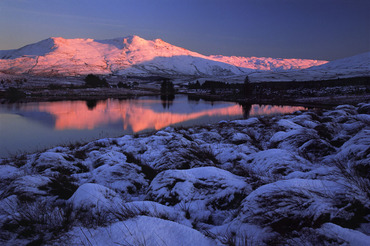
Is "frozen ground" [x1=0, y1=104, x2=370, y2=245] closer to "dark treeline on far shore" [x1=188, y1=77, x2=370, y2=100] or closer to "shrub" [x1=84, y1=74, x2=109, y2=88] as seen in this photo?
"dark treeline on far shore" [x1=188, y1=77, x2=370, y2=100]

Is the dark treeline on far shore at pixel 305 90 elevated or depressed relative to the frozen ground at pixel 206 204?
elevated

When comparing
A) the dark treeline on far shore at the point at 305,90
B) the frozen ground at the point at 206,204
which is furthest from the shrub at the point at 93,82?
the frozen ground at the point at 206,204

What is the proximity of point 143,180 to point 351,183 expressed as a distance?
Result: 4294 mm

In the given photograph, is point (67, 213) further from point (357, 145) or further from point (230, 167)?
point (357, 145)

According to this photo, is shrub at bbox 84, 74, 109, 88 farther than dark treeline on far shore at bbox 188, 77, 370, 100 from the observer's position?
Yes

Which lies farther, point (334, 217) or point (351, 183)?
point (351, 183)

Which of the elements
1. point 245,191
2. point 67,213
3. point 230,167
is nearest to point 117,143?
point 230,167

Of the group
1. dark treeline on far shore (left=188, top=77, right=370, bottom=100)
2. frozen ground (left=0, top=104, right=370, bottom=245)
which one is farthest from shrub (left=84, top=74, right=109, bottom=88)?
frozen ground (left=0, top=104, right=370, bottom=245)

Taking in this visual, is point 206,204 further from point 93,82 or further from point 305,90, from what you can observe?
point 93,82

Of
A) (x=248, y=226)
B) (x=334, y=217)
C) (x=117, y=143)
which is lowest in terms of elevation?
(x=117, y=143)

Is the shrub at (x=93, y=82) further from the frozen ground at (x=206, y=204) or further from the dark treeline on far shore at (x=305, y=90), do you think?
the frozen ground at (x=206, y=204)

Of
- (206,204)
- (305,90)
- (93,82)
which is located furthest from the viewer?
(93,82)

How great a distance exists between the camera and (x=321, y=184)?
285cm

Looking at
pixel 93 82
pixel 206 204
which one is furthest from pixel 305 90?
pixel 93 82
